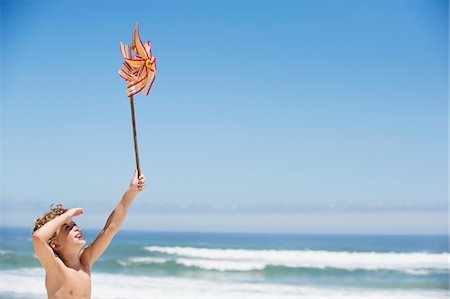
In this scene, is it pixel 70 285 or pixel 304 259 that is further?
pixel 304 259

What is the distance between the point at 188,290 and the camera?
12.5m

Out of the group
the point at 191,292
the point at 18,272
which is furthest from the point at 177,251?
the point at 191,292

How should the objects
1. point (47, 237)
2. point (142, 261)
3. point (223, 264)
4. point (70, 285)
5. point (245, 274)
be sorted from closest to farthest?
point (47, 237), point (70, 285), point (245, 274), point (223, 264), point (142, 261)

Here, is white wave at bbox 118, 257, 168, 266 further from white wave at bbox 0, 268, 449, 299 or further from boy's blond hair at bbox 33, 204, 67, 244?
boy's blond hair at bbox 33, 204, 67, 244

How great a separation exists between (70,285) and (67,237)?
0.24 m

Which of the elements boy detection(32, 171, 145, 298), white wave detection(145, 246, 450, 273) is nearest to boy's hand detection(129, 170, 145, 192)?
boy detection(32, 171, 145, 298)

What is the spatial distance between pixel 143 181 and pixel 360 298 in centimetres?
893

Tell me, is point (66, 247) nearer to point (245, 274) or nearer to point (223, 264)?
point (245, 274)

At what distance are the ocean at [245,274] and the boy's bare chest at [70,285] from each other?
787cm

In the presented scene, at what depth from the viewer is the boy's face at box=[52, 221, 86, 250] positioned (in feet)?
11.5

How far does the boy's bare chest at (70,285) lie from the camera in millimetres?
3471

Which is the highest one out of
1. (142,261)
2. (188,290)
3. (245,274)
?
(142,261)

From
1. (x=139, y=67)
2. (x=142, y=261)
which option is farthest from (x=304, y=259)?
(x=139, y=67)

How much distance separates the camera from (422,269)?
16469 millimetres
